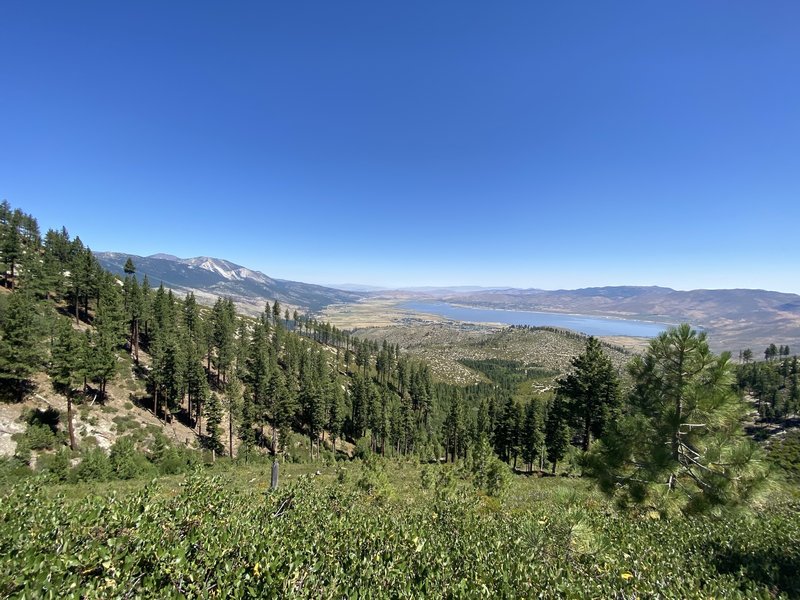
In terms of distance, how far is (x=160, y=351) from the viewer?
190 feet

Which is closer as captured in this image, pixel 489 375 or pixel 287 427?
pixel 287 427

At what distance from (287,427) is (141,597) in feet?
205

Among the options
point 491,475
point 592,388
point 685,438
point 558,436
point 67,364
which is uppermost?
point 685,438

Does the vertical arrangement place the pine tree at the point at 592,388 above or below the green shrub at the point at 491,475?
above

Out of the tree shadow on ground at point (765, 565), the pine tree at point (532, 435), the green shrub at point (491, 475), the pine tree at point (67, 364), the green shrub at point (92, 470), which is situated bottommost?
the pine tree at point (532, 435)

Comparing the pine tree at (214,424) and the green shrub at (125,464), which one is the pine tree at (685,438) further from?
the pine tree at (214,424)

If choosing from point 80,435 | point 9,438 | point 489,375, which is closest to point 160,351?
point 80,435

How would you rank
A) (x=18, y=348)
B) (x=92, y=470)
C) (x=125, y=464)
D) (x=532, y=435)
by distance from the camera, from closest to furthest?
(x=92, y=470) < (x=125, y=464) < (x=18, y=348) < (x=532, y=435)

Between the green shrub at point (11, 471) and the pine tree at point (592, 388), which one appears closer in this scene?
the green shrub at point (11, 471)

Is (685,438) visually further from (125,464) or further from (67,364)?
(67,364)

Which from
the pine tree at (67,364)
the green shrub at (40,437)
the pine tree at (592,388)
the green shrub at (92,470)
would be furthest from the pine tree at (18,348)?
the pine tree at (592,388)

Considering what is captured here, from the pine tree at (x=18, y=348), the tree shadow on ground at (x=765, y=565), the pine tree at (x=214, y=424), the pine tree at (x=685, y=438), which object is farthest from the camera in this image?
the pine tree at (x=214, y=424)

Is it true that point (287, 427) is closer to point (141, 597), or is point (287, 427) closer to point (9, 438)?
point (9, 438)

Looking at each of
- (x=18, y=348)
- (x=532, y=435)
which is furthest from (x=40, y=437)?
(x=532, y=435)
